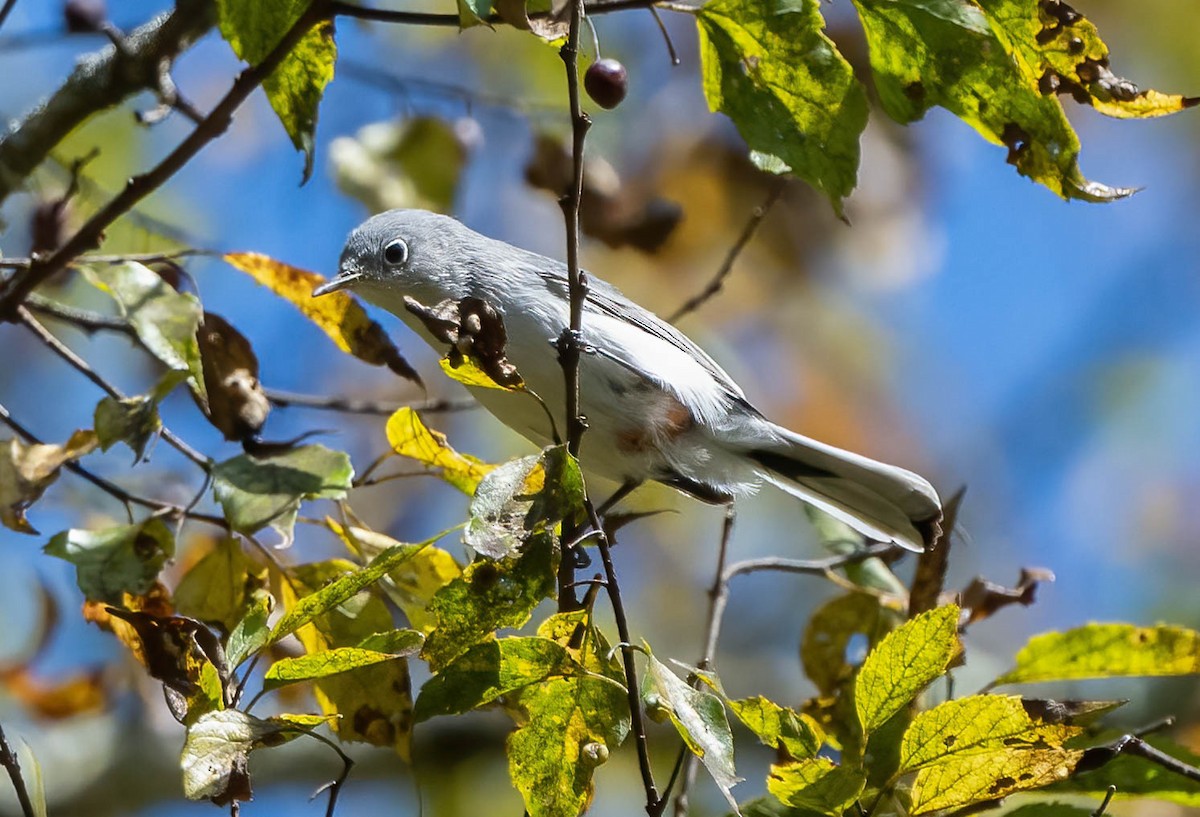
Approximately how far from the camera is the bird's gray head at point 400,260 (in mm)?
2545

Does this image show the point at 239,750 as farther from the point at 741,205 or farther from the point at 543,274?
the point at 741,205

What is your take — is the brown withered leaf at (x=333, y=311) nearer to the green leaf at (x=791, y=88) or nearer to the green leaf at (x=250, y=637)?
the green leaf at (x=250, y=637)

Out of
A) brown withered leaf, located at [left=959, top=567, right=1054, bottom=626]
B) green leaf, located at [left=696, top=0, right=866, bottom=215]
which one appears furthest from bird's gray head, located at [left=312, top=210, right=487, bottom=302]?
brown withered leaf, located at [left=959, top=567, right=1054, bottom=626]

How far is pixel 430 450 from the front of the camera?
68.3 inches

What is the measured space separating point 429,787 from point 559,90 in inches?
110

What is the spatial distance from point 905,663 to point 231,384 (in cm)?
108

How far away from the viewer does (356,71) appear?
9.25 feet

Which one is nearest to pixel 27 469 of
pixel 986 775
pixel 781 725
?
pixel 781 725

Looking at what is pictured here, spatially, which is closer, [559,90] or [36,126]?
[36,126]

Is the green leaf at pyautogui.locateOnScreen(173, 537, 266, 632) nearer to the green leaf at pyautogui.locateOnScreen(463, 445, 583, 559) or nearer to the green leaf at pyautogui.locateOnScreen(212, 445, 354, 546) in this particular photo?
the green leaf at pyautogui.locateOnScreen(212, 445, 354, 546)

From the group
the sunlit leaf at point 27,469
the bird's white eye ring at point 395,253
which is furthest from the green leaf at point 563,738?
the bird's white eye ring at point 395,253

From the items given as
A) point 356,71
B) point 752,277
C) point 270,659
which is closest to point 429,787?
point 270,659

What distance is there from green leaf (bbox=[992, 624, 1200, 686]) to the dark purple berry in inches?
39.1

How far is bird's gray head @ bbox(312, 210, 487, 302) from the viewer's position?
2.54 m
